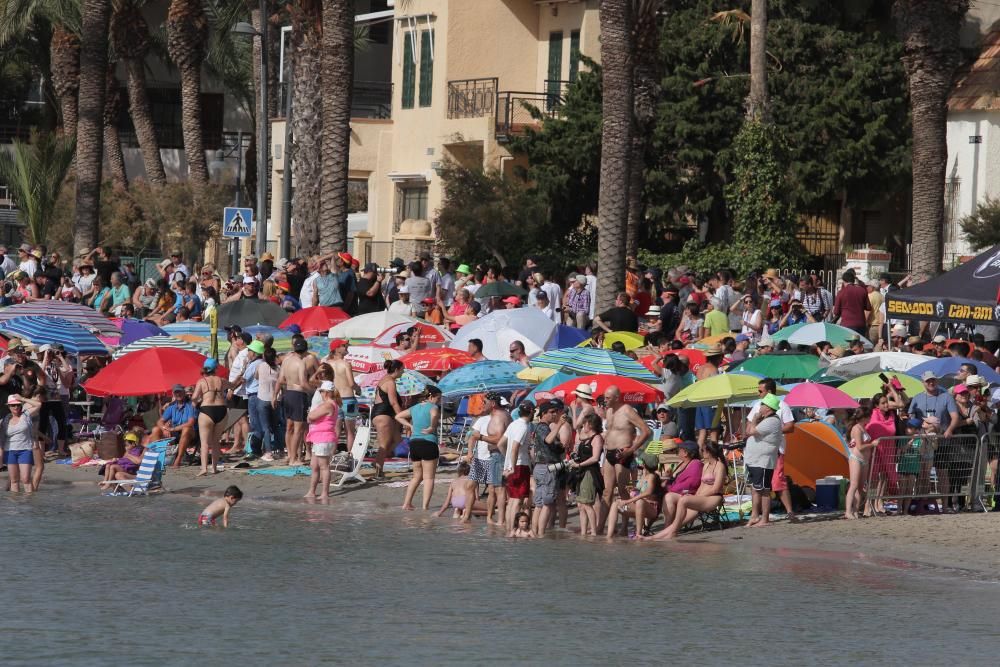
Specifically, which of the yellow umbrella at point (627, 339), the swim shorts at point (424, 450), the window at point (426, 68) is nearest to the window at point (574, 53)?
the window at point (426, 68)

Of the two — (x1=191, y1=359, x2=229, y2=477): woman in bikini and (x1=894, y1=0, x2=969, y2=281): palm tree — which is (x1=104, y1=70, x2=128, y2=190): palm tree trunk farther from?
(x1=894, y1=0, x2=969, y2=281): palm tree

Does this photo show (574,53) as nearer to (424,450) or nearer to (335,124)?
(335,124)

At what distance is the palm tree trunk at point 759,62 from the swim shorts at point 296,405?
→ 1483 cm

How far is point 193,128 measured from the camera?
49.3 metres

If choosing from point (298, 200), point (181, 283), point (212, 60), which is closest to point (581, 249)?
point (298, 200)

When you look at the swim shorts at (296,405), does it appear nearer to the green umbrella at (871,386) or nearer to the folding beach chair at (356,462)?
the folding beach chair at (356,462)

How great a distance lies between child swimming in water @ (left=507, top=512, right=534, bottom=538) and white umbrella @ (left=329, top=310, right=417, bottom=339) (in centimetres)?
633

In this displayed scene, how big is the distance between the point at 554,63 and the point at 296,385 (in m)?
22.6

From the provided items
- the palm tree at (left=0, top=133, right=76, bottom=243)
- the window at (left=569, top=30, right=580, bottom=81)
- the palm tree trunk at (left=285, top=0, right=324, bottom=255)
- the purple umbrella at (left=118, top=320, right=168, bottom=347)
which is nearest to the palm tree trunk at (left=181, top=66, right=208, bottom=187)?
the palm tree at (left=0, top=133, right=76, bottom=243)

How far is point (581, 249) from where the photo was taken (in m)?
39.6

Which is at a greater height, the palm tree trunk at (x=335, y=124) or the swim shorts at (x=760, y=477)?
Result: the palm tree trunk at (x=335, y=124)

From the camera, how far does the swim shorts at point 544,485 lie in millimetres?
18734

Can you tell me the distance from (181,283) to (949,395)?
17329mm

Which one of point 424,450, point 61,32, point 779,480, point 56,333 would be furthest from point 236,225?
point 61,32
